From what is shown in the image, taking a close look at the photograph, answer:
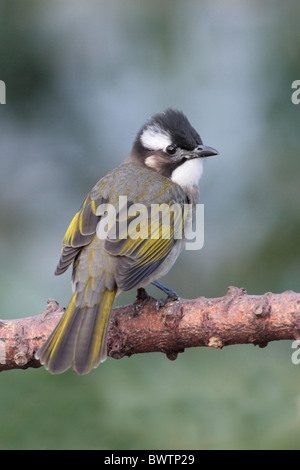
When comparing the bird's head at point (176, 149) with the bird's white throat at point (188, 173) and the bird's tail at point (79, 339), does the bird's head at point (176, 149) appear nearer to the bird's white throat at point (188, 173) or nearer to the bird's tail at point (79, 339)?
the bird's white throat at point (188, 173)

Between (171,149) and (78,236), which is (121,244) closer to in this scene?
(78,236)

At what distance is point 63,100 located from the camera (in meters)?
4.82

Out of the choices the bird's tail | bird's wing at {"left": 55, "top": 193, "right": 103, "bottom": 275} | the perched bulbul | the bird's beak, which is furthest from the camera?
the bird's beak

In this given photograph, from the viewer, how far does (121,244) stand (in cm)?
357

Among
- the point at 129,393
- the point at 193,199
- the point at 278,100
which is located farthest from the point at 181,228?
the point at 129,393

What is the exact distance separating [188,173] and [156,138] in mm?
330

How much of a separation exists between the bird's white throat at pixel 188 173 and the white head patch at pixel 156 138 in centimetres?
19

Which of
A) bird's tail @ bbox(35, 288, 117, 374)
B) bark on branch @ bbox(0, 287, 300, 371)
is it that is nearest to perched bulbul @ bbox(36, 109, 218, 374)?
bird's tail @ bbox(35, 288, 117, 374)

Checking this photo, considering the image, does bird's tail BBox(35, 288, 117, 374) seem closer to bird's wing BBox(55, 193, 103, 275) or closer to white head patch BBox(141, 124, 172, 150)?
bird's wing BBox(55, 193, 103, 275)

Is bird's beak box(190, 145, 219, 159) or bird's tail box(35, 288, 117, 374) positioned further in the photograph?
bird's beak box(190, 145, 219, 159)

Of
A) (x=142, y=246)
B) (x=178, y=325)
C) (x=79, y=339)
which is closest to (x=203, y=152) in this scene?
(x=142, y=246)

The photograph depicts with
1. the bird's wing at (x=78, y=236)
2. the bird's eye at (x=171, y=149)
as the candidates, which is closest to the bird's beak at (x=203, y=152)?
the bird's eye at (x=171, y=149)

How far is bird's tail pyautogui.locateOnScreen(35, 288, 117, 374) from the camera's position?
3016 millimetres

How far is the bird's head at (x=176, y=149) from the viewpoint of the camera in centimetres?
436
